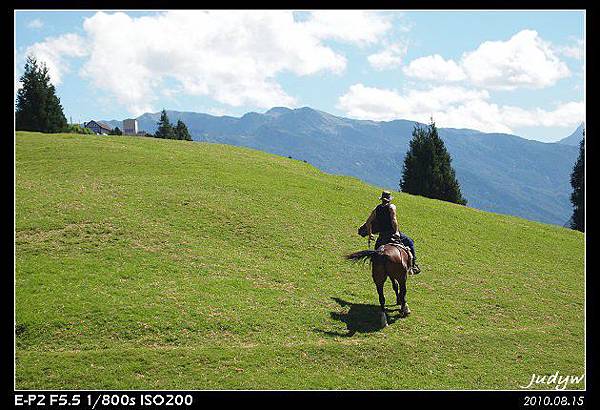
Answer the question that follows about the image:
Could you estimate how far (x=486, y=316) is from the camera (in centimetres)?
2219

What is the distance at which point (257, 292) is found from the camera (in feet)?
73.2

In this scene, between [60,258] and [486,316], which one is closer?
[486,316]

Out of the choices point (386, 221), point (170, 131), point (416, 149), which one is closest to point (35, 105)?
point (170, 131)

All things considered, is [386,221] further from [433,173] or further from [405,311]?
[433,173]

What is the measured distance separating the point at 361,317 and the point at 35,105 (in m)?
74.0

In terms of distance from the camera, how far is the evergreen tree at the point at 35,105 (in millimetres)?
75938

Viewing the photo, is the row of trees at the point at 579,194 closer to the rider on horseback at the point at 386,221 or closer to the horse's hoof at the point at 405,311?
the horse's hoof at the point at 405,311

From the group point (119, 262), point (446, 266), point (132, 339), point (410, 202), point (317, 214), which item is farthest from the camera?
point (410, 202)

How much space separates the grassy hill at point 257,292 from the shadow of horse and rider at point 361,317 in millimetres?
115
